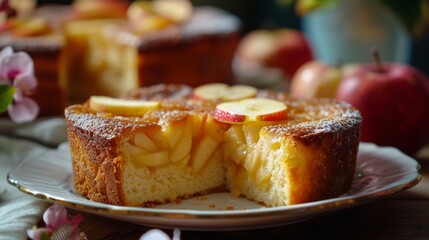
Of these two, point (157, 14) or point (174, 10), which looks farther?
point (174, 10)

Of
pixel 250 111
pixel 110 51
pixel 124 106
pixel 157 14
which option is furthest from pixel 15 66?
pixel 157 14

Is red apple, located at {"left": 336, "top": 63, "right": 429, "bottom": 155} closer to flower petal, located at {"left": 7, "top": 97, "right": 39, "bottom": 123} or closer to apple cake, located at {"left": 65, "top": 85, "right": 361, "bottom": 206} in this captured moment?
apple cake, located at {"left": 65, "top": 85, "right": 361, "bottom": 206}

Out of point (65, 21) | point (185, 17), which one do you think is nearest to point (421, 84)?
point (185, 17)

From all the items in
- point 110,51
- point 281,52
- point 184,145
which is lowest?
point 281,52

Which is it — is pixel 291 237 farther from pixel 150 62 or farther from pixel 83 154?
pixel 150 62

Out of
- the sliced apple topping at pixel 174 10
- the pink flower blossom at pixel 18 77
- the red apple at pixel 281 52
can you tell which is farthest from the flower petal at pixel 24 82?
the red apple at pixel 281 52

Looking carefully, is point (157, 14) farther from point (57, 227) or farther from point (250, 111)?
point (57, 227)
